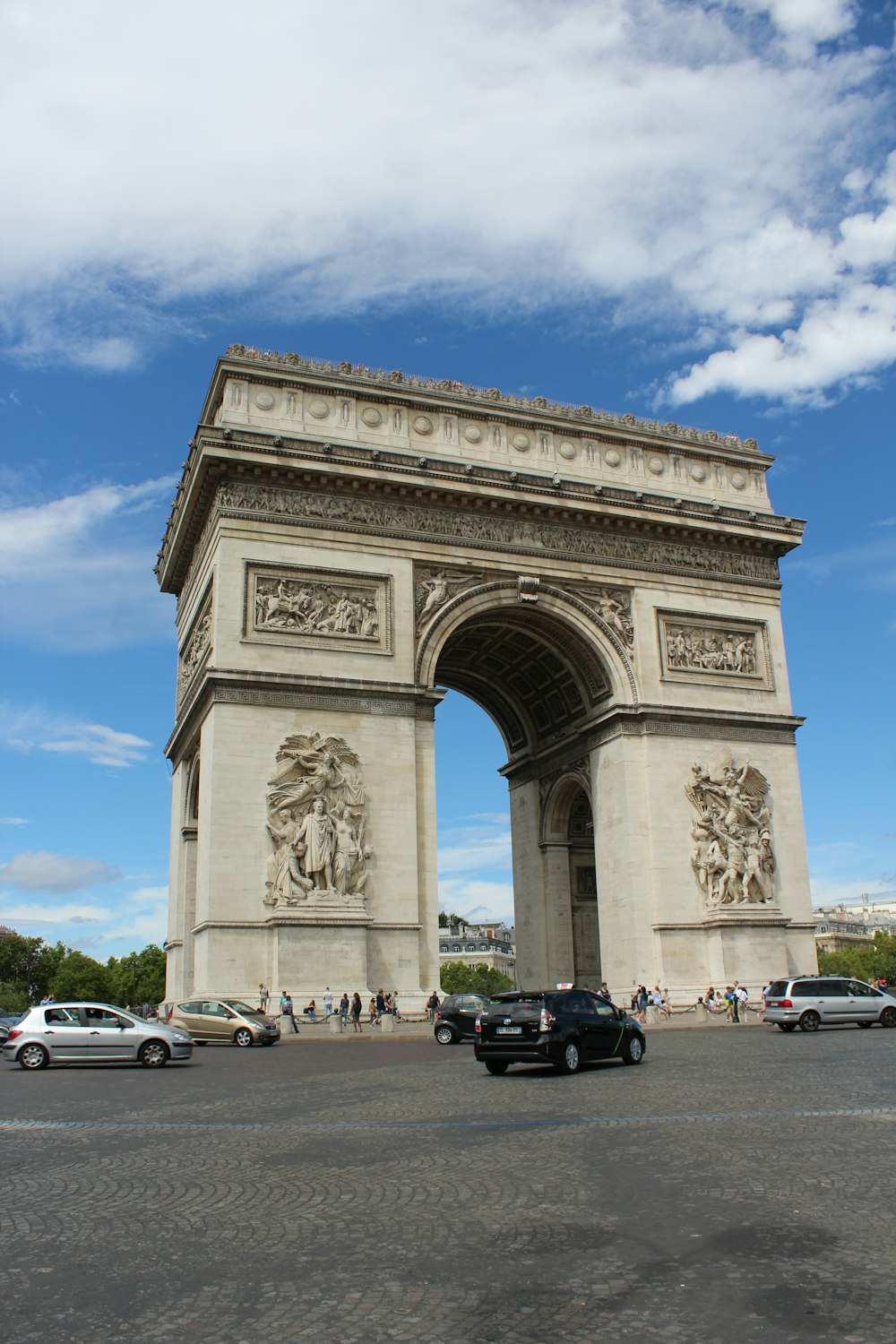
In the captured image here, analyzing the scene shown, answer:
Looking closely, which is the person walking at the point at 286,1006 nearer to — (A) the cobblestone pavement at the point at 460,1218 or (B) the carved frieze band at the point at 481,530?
(B) the carved frieze band at the point at 481,530

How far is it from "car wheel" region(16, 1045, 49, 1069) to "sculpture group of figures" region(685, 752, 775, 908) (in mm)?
19171

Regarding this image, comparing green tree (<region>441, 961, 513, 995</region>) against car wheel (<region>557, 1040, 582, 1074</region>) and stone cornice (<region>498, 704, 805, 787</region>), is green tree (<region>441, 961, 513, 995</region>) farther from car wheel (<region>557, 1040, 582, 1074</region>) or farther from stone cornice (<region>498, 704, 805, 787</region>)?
car wheel (<region>557, 1040, 582, 1074</region>)

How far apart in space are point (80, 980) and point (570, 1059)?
104m

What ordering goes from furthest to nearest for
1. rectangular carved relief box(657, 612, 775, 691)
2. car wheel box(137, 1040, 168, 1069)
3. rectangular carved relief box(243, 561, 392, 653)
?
rectangular carved relief box(657, 612, 775, 691) → rectangular carved relief box(243, 561, 392, 653) → car wheel box(137, 1040, 168, 1069)

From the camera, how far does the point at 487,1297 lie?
5.37 meters

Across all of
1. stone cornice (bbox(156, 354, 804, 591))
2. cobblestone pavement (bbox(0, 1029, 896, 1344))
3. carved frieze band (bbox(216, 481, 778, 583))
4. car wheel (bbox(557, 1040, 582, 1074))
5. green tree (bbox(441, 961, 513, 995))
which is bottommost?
cobblestone pavement (bbox(0, 1029, 896, 1344))

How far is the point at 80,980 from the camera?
110750mm

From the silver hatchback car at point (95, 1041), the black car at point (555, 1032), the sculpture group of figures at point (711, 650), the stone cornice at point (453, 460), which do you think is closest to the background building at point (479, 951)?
the sculpture group of figures at point (711, 650)

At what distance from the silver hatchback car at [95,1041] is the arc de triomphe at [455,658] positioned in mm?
7386

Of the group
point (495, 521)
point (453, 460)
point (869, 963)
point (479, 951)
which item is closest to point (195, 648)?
point (453, 460)

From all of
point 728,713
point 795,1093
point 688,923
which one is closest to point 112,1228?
point 795,1093

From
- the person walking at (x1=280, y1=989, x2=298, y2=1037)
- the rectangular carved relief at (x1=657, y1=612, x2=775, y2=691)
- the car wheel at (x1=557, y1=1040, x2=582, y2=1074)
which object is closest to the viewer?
the car wheel at (x1=557, y1=1040, x2=582, y2=1074)

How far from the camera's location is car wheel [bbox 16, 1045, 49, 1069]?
20.4 m

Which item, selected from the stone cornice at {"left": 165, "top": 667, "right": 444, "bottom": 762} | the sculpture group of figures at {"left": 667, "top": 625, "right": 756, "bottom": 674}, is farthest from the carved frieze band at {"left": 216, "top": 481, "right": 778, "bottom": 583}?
the stone cornice at {"left": 165, "top": 667, "right": 444, "bottom": 762}
